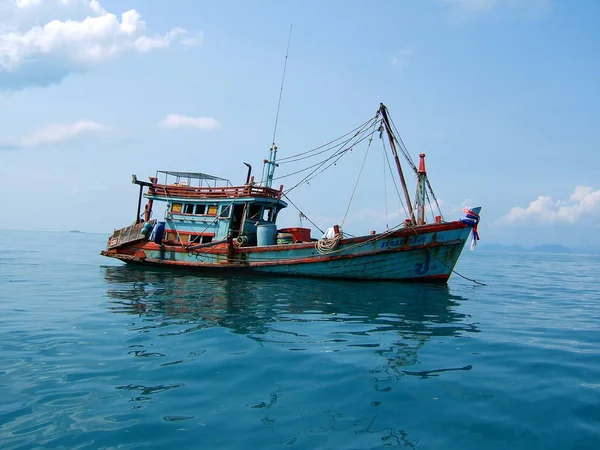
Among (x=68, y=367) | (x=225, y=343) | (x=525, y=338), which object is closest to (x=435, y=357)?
(x=525, y=338)

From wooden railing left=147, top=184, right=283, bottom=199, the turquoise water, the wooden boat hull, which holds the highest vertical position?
wooden railing left=147, top=184, right=283, bottom=199

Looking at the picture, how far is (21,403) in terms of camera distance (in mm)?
5379

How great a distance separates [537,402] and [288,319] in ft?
20.2

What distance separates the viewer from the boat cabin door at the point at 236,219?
70.7ft

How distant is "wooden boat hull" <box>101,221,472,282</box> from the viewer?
18141 millimetres

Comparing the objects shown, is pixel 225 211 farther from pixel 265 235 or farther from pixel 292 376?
pixel 292 376

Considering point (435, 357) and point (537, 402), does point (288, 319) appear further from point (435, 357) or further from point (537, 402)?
point (537, 402)

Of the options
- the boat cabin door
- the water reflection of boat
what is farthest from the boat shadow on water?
the boat cabin door

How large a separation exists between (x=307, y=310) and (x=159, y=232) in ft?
45.0

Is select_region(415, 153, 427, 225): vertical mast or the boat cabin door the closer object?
select_region(415, 153, 427, 225): vertical mast

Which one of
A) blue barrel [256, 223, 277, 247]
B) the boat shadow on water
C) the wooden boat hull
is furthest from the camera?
blue barrel [256, 223, 277, 247]

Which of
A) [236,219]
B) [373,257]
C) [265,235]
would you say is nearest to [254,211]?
[236,219]

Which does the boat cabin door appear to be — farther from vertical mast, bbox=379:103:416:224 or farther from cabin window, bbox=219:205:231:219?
vertical mast, bbox=379:103:416:224

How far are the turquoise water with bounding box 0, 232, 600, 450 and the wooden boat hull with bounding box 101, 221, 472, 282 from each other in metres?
5.38
